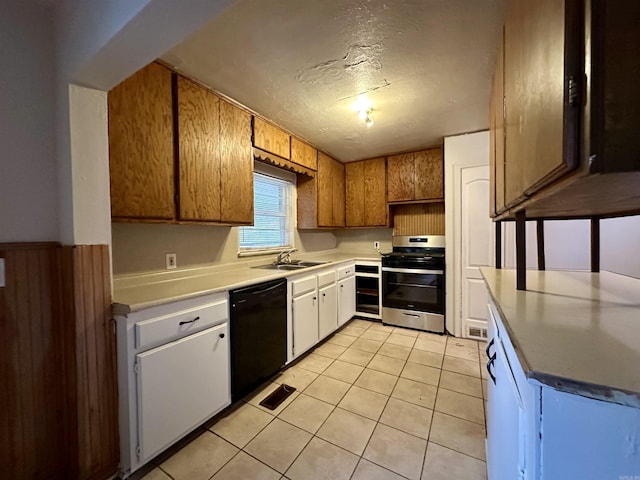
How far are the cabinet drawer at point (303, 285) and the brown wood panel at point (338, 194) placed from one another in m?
1.29

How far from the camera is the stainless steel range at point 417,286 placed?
→ 3.16m

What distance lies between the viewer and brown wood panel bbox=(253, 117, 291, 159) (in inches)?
95.5

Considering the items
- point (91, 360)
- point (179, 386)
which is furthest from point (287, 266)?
point (91, 360)

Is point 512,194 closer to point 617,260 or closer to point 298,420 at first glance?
point 298,420

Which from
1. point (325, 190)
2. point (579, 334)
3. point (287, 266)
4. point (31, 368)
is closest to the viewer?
point (579, 334)

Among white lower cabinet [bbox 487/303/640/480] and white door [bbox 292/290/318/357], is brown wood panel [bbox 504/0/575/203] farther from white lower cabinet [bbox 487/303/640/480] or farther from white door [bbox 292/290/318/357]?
white door [bbox 292/290/318/357]

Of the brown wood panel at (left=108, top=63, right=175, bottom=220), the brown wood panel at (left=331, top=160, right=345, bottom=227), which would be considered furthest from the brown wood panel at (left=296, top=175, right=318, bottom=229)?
the brown wood panel at (left=108, top=63, right=175, bottom=220)

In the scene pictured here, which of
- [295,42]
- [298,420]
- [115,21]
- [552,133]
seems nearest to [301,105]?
[295,42]

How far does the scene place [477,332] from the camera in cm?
297

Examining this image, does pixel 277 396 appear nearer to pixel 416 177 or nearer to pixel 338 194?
pixel 338 194

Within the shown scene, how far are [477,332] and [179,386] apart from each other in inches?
116

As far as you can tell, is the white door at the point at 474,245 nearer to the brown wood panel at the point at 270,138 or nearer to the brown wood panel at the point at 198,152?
the brown wood panel at the point at 270,138

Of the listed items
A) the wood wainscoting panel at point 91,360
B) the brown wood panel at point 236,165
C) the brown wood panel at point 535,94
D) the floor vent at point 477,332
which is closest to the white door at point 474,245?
the floor vent at point 477,332

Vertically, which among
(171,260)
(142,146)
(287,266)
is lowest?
(287,266)
